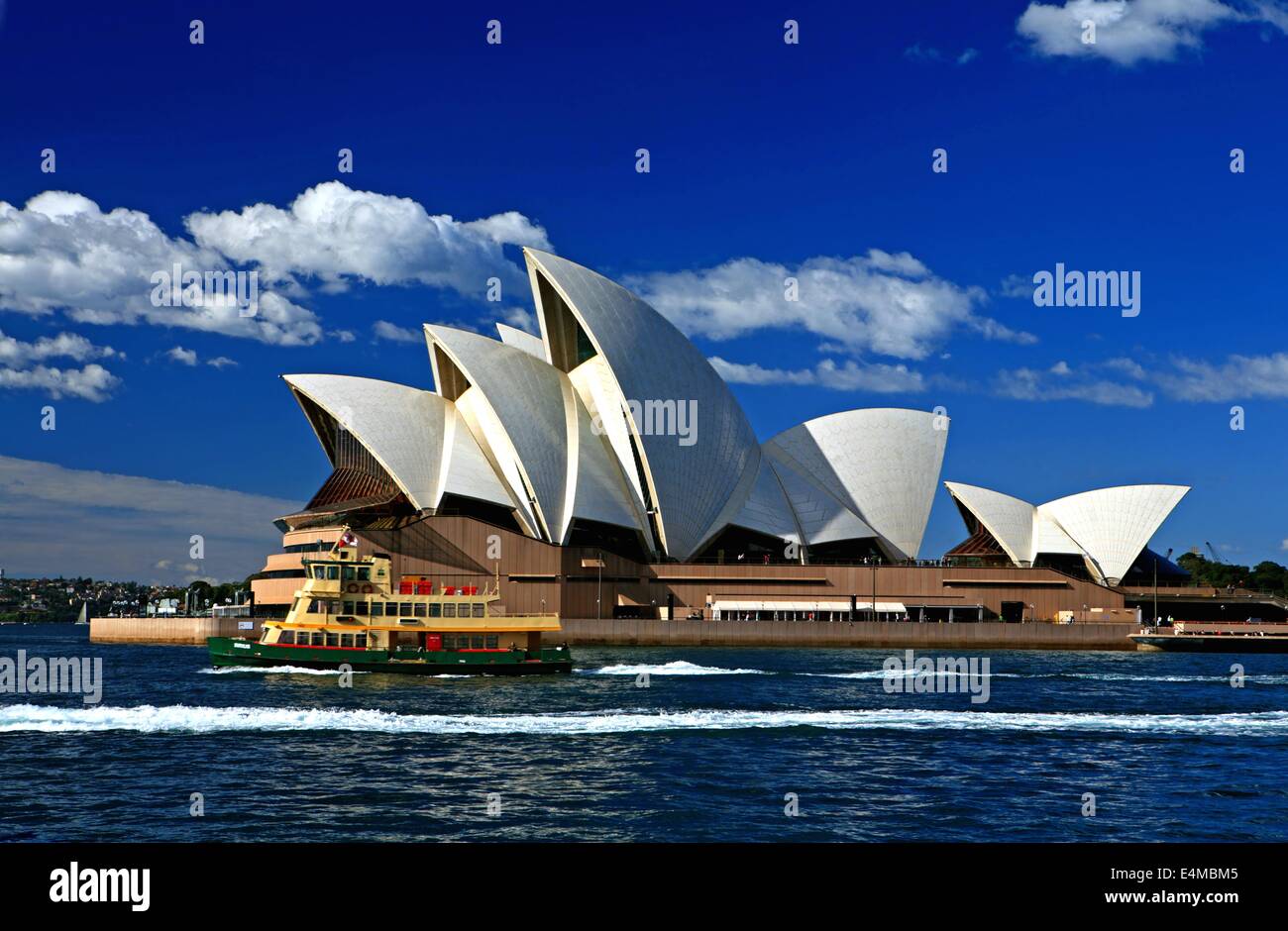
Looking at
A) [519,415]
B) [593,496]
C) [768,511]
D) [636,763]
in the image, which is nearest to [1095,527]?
[768,511]

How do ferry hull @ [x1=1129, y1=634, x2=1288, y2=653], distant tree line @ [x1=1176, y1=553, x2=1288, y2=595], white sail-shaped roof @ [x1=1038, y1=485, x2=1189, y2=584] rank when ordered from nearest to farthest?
ferry hull @ [x1=1129, y1=634, x2=1288, y2=653], white sail-shaped roof @ [x1=1038, y1=485, x2=1189, y2=584], distant tree line @ [x1=1176, y1=553, x2=1288, y2=595]

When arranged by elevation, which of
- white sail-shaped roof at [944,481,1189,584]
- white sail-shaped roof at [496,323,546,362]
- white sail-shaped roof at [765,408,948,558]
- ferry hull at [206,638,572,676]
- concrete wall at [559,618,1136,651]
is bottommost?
concrete wall at [559,618,1136,651]

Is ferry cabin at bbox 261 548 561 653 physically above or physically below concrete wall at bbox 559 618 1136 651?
above

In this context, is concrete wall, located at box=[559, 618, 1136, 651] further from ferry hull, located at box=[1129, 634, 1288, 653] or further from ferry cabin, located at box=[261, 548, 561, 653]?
ferry cabin, located at box=[261, 548, 561, 653]

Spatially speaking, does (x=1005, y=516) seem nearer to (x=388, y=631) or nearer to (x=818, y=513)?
(x=818, y=513)

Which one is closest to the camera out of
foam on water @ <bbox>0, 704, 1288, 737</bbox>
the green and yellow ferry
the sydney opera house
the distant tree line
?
foam on water @ <bbox>0, 704, 1288, 737</bbox>

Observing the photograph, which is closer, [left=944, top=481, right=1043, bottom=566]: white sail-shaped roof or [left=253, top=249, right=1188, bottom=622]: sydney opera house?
[left=253, top=249, right=1188, bottom=622]: sydney opera house

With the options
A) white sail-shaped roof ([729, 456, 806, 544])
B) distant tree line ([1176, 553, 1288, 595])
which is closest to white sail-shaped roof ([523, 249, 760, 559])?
white sail-shaped roof ([729, 456, 806, 544])
